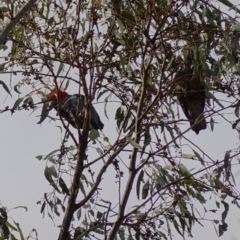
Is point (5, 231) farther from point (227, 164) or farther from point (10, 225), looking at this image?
point (227, 164)

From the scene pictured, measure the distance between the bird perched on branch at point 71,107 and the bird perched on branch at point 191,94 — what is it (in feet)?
1.32

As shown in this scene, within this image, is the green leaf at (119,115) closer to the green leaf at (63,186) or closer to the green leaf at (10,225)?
the green leaf at (63,186)

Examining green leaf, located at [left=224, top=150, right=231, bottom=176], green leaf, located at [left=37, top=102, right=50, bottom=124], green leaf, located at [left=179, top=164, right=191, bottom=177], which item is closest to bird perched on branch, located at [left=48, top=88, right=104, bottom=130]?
green leaf, located at [left=37, top=102, right=50, bottom=124]

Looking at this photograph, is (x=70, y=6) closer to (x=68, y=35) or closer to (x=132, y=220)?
(x=68, y=35)

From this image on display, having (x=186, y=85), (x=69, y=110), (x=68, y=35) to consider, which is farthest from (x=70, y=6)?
(x=186, y=85)

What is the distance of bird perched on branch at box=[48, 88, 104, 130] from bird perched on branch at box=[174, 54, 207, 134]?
403 mm

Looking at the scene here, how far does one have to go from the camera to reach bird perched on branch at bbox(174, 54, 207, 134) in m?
3.08

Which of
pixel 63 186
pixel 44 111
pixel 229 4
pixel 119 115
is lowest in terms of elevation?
pixel 63 186

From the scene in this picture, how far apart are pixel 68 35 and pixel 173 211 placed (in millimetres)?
902

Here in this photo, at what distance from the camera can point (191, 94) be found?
326 cm

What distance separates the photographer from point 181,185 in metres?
2.97

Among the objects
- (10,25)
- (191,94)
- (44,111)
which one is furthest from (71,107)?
(10,25)

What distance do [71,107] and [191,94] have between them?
0.56 metres

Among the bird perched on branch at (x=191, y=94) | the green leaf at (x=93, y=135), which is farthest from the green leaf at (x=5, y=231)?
the bird perched on branch at (x=191, y=94)
